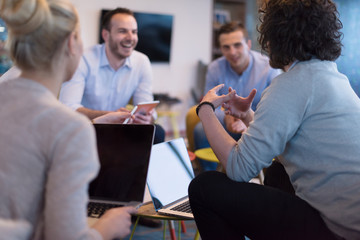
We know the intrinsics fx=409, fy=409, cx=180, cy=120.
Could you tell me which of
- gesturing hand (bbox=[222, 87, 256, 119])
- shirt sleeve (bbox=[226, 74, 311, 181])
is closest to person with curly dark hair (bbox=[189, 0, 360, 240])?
shirt sleeve (bbox=[226, 74, 311, 181])

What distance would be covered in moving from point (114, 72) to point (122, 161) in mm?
1808

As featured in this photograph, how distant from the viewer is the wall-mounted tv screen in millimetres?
5996

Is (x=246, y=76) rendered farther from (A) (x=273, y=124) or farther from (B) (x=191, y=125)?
(A) (x=273, y=124)

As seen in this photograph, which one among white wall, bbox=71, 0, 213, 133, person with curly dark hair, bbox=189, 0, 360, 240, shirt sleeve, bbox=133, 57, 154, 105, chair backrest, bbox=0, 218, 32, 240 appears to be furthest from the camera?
white wall, bbox=71, 0, 213, 133

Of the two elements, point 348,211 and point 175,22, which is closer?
point 348,211

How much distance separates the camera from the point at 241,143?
51.2 inches

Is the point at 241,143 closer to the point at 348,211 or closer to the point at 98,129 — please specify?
the point at 348,211

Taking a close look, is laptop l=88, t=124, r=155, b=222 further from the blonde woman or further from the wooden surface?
the blonde woman

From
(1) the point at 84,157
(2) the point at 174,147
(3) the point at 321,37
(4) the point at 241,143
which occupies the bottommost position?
(2) the point at 174,147

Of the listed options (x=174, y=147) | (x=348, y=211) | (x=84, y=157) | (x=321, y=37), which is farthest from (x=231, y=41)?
(x=84, y=157)

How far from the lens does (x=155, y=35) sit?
19.9 feet

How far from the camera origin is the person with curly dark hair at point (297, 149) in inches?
47.6

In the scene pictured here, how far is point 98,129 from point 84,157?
0.60 m

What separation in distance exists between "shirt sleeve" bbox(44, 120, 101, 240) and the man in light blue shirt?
2.47 m
